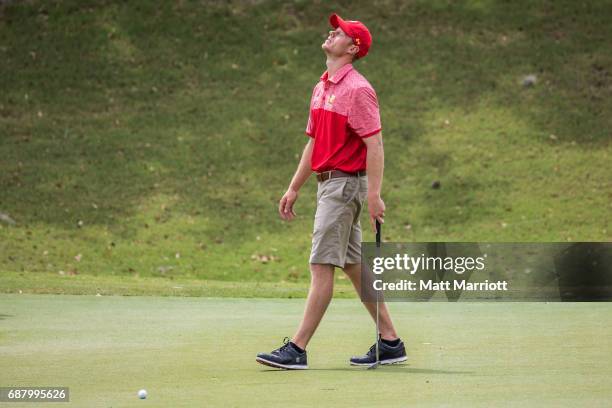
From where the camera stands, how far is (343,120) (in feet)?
25.2

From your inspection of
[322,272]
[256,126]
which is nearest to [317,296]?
[322,272]

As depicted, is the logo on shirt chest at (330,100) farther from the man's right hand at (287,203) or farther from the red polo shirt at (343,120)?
the man's right hand at (287,203)

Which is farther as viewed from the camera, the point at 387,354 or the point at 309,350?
the point at 309,350

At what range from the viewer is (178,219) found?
21562mm

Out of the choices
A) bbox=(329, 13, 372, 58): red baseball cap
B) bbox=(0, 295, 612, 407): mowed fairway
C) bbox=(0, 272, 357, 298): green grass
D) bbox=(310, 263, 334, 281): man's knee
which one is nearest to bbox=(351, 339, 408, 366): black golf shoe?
bbox=(0, 295, 612, 407): mowed fairway

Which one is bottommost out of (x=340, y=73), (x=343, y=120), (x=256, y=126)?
(x=343, y=120)

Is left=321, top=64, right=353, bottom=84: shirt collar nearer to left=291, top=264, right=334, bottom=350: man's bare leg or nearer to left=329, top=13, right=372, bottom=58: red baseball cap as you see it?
left=329, top=13, right=372, bottom=58: red baseball cap

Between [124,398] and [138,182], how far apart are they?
16845 mm

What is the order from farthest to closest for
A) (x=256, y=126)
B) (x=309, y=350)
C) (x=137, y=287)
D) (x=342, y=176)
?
(x=256, y=126)
(x=137, y=287)
(x=309, y=350)
(x=342, y=176)

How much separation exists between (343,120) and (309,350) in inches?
74.6

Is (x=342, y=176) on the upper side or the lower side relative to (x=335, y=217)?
upper

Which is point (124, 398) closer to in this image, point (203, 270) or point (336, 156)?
point (336, 156)

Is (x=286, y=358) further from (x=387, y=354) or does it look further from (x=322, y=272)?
(x=387, y=354)

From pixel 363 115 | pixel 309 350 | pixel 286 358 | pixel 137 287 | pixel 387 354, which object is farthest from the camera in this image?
pixel 137 287
